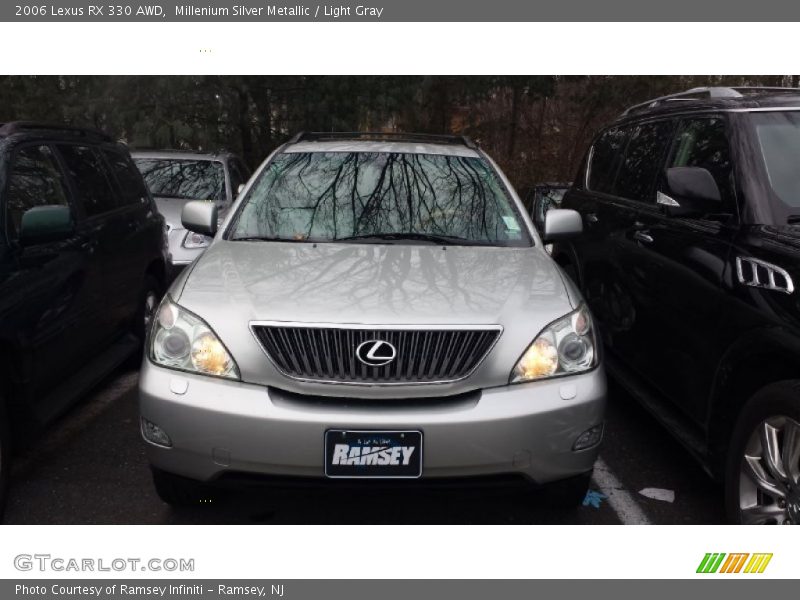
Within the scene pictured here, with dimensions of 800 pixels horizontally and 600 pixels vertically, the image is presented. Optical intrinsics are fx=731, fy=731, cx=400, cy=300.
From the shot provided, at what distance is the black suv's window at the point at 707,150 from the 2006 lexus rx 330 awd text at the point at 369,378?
0.94 meters

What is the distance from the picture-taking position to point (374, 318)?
2836 millimetres

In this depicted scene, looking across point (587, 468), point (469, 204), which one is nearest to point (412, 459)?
point (587, 468)

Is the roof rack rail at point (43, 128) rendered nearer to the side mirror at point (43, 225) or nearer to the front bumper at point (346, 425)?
the side mirror at point (43, 225)

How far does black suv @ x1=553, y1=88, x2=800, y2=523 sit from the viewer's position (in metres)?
2.76

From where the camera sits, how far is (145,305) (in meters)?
5.57

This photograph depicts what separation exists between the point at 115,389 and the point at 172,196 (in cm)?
414

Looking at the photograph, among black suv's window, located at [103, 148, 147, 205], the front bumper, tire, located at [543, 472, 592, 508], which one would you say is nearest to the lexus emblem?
the front bumper

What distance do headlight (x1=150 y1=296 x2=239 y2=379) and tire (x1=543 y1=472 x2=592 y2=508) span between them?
1405mm

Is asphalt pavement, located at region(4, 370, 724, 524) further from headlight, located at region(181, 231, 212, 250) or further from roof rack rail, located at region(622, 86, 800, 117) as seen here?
headlight, located at region(181, 231, 212, 250)

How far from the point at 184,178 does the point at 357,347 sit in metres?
6.95

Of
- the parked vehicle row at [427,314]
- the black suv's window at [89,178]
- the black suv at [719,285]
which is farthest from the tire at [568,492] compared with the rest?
the black suv's window at [89,178]

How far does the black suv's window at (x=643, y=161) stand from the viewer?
439cm

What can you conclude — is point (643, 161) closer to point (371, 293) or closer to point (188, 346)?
point (371, 293)

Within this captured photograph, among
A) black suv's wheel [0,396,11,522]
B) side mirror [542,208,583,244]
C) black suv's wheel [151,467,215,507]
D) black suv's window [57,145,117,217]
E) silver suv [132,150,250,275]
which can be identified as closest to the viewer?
black suv's wheel [151,467,215,507]
